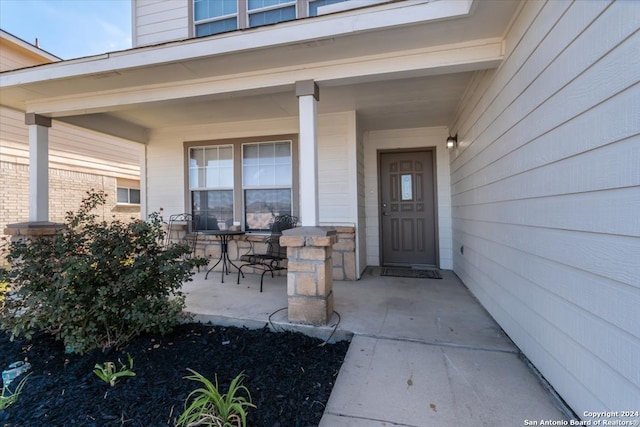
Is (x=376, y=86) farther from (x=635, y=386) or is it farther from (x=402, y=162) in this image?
(x=635, y=386)

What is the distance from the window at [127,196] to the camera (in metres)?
8.25

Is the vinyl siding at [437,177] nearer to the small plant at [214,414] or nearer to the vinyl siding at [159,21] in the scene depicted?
the vinyl siding at [159,21]

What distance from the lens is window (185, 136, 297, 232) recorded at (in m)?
4.78

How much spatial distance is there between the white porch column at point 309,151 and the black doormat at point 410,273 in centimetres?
225

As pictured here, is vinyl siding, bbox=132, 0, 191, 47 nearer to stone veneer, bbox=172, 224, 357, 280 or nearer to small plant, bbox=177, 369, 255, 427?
stone veneer, bbox=172, 224, 357, 280

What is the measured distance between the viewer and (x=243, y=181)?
16.2 feet

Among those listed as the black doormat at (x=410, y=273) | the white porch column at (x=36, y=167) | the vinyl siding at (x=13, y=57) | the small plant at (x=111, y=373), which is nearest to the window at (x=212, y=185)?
the white porch column at (x=36, y=167)

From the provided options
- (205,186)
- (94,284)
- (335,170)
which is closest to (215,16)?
(205,186)

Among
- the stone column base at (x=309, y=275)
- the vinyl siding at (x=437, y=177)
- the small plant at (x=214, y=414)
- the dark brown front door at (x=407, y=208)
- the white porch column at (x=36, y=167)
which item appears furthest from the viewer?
the dark brown front door at (x=407, y=208)

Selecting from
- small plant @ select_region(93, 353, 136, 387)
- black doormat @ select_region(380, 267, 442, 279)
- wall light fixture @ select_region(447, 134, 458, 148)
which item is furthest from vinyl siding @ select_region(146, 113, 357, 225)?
small plant @ select_region(93, 353, 136, 387)

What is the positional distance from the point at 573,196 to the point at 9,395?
3.31 m

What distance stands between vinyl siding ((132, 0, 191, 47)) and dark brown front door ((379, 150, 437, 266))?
3781mm

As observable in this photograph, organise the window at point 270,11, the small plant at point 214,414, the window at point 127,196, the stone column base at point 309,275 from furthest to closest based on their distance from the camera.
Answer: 1. the window at point 127,196
2. the window at point 270,11
3. the stone column base at point 309,275
4. the small plant at point 214,414

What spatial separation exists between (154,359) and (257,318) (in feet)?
2.86
